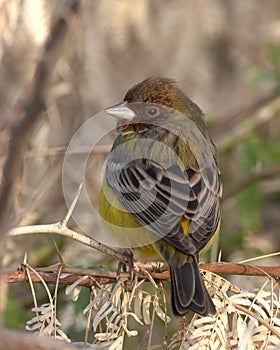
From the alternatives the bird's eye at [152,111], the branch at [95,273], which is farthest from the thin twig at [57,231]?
the bird's eye at [152,111]

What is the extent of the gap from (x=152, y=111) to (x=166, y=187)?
3.13 ft

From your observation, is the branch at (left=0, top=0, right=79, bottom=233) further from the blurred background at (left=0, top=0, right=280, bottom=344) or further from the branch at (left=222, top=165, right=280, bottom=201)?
the branch at (left=222, top=165, right=280, bottom=201)

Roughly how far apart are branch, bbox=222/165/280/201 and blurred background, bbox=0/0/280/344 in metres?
0.01

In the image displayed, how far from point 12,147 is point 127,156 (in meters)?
2.73

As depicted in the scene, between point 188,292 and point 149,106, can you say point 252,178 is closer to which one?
point 149,106

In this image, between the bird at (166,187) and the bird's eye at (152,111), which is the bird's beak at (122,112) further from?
the bird's eye at (152,111)

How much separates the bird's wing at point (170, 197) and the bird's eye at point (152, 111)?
17.4 inches

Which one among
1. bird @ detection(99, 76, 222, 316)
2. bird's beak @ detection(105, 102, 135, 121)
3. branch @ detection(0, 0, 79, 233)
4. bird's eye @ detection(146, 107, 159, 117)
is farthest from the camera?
bird's eye @ detection(146, 107, 159, 117)

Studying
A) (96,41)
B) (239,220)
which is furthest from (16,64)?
(239,220)

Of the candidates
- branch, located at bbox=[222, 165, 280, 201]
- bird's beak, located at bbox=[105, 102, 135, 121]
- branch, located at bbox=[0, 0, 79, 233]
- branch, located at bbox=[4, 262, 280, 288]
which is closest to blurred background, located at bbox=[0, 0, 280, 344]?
branch, located at bbox=[222, 165, 280, 201]

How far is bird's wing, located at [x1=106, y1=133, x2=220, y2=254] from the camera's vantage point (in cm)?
383

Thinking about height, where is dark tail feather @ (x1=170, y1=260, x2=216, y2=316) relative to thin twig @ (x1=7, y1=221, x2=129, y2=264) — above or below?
below

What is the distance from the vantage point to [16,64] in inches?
297

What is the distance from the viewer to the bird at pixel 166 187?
3730mm
